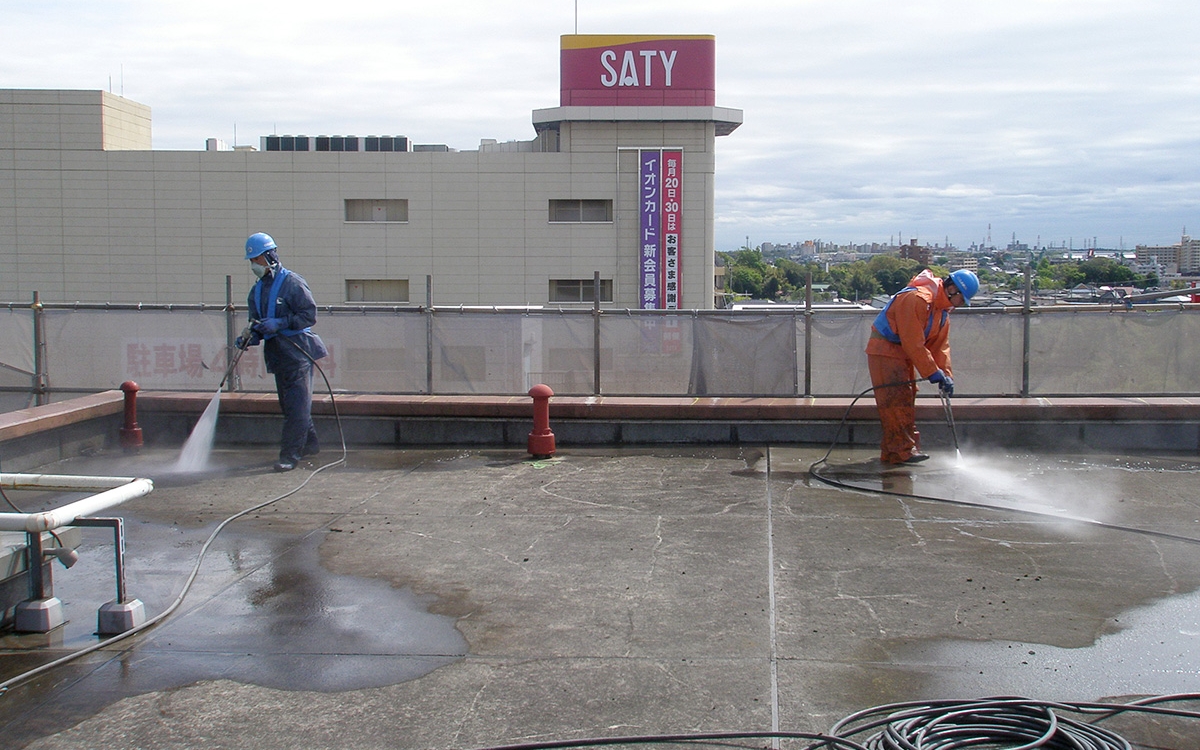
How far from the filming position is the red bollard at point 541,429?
1009cm

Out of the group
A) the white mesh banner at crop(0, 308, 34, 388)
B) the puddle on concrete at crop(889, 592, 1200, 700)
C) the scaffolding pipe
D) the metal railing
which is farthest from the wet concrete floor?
the white mesh banner at crop(0, 308, 34, 388)

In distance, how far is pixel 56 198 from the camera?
37.9 meters

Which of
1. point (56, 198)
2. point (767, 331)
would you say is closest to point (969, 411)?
point (767, 331)

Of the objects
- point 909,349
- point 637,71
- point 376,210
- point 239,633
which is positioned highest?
point 637,71

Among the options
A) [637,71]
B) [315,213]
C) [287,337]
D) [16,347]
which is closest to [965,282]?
[287,337]

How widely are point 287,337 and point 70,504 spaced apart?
4.08 m

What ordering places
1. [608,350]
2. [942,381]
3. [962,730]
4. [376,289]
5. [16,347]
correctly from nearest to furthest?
[962,730] < [942,381] < [608,350] < [16,347] < [376,289]

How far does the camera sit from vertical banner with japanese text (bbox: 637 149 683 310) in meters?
37.0

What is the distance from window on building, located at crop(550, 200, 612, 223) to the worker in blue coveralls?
28.4 meters

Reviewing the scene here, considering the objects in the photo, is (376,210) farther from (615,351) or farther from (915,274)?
(915,274)

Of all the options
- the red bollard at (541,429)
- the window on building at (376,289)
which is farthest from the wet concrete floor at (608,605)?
the window on building at (376,289)

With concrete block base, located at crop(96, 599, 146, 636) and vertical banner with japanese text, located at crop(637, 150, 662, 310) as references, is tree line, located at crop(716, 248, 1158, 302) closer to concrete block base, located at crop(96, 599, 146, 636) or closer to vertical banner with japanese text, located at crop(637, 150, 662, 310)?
vertical banner with japanese text, located at crop(637, 150, 662, 310)

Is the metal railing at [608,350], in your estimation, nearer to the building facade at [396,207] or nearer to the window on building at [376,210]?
the building facade at [396,207]

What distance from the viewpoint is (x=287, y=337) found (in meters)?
9.67
